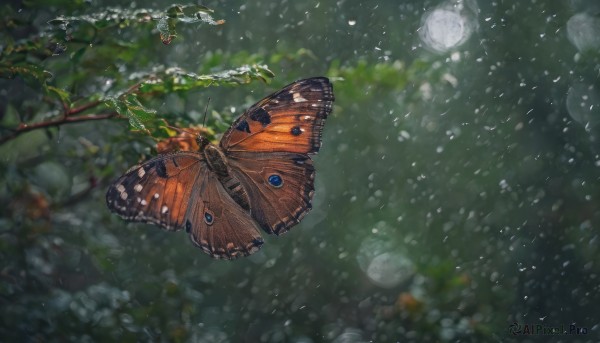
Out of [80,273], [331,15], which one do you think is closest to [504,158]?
[331,15]

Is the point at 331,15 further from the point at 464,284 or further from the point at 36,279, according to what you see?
the point at 36,279

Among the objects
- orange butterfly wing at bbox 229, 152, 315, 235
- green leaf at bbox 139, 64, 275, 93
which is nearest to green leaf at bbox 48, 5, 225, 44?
green leaf at bbox 139, 64, 275, 93

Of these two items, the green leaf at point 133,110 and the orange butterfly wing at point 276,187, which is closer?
the green leaf at point 133,110

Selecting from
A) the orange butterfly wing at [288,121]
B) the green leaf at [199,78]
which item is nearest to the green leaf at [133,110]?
the green leaf at [199,78]

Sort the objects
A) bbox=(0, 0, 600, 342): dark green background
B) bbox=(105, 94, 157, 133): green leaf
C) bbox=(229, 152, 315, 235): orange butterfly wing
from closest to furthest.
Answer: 1. bbox=(105, 94, 157, 133): green leaf
2. bbox=(229, 152, 315, 235): orange butterfly wing
3. bbox=(0, 0, 600, 342): dark green background

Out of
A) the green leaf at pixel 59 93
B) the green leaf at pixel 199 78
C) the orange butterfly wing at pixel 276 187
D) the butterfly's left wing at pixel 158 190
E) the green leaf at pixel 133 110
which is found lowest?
the butterfly's left wing at pixel 158 190

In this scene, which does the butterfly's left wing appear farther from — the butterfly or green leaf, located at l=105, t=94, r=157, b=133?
green leaf, located at l=105, t=94, r=157, b=133

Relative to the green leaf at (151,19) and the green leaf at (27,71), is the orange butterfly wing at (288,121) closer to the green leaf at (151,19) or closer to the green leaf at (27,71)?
the green leaf at (151,19)
